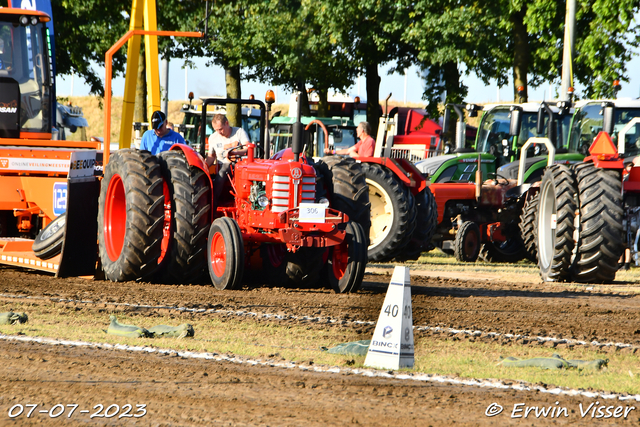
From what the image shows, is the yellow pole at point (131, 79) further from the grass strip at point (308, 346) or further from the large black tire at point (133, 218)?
the grass strip at point (308, 346)

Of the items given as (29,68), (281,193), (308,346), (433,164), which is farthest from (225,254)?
(433,164)

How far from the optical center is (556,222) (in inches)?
401

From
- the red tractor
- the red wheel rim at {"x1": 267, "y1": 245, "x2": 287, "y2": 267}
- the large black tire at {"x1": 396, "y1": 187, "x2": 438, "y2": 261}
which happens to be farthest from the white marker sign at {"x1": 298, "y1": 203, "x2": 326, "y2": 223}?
the large black tire at {"x1": 396, "y1": 187, "x2": 438, "y2": 261}

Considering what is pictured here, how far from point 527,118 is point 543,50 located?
5.81 m

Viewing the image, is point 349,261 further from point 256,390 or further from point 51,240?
point 256,390

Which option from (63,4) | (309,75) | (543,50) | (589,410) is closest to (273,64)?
(309,75)

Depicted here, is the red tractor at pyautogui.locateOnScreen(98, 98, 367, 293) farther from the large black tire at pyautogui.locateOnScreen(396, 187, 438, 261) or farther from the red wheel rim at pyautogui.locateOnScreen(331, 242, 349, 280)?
the large black tire at pyautogui.locateOnScreen(396, 187, 438, 261)

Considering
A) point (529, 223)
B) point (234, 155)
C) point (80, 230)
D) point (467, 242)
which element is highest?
point (234, 155)

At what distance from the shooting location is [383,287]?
934 cm

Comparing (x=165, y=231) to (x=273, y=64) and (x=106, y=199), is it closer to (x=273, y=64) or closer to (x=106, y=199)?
→ (x=106, y=199)

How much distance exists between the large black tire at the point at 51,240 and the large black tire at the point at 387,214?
4.33 metres

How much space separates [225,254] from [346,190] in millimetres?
1596

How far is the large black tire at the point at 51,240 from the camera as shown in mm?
9352

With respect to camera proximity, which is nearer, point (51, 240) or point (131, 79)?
point (51, 240)
